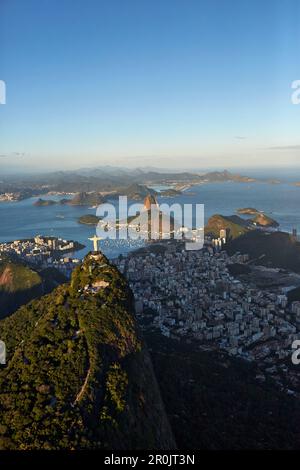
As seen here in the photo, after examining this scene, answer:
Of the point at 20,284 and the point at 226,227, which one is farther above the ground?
the point at 226,227

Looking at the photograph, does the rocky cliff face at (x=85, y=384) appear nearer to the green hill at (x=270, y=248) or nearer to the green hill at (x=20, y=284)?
the green hill at (x=20, y=284)

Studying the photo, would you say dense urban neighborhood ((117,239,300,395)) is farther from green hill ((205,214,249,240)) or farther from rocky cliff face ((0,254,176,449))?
green hill ((205,214,249,240))

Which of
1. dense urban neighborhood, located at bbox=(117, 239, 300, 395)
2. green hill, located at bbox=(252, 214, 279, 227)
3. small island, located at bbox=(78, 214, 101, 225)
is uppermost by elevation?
green hill, located at bbox=(252, 214, 279, 227)

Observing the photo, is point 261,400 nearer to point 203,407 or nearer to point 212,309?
point 203,407

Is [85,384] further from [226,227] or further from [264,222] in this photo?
[264,222]

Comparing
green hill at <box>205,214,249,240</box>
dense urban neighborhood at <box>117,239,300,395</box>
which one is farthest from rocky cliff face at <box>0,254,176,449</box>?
green hill at <box>205,214,249,240</box>

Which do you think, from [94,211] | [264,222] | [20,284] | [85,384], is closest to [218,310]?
[20,284]
